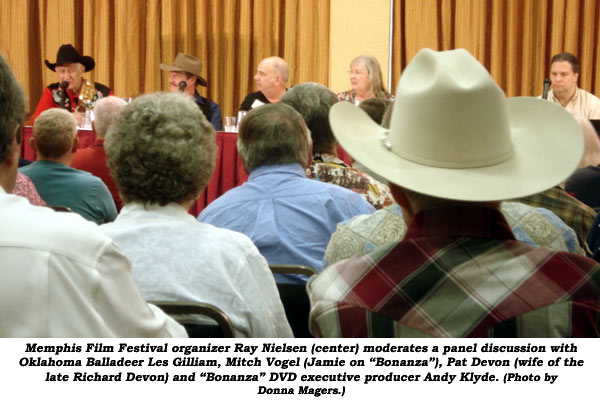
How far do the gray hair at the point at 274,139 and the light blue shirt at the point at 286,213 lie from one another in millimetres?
35

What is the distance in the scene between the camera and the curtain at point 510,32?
756cm

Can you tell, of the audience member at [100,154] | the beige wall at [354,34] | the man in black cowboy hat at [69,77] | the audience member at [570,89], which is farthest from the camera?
the beige wall at [354,34]

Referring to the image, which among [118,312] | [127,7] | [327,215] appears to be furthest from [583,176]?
[127,7]

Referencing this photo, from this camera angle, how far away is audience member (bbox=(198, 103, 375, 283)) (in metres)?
2.37

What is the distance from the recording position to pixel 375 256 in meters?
1.14

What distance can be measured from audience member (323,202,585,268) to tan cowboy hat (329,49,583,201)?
1.41 feet

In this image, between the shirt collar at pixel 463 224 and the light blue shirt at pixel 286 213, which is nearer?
the shirt collar at pixel 463 224

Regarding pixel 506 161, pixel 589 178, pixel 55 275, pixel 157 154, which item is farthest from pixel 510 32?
pixel 55 275

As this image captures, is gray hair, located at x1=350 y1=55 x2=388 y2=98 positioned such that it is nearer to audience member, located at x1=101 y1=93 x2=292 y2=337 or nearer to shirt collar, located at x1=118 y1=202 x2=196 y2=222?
audience member, located at x1=101 y1=93 x2=292 y2=337

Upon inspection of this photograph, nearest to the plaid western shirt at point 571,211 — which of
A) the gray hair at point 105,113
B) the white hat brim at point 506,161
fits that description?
the white hat brim at point 506,161

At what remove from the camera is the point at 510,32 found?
24.9ft

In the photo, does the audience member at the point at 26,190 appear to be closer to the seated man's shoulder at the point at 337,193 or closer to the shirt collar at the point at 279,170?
the shirt collar at the point at 279,170

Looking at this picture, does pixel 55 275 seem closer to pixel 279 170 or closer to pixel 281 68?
pixel 279 170

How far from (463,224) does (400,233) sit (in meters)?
0.65
